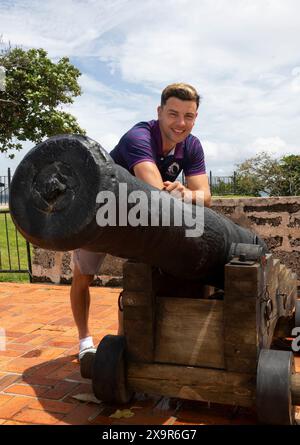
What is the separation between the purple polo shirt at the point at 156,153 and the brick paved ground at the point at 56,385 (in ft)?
4.37

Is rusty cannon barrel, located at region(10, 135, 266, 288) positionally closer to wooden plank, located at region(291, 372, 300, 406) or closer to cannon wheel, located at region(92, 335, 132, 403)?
cannon wheel, located at region(92, 335, 132, 403)

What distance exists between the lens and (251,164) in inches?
928

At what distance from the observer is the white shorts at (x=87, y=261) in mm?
3090

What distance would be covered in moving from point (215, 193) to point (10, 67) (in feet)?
42.3

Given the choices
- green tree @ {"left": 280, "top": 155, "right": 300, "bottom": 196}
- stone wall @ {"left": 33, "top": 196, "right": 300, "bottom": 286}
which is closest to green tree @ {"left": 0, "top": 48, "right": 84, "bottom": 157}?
green tree @ {"left": 280, "top": 155, "right": 300, "bottom": 196}

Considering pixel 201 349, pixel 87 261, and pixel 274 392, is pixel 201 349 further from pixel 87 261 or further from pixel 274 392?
Answer: pixel 87 261

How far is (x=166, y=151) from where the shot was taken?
291 cm

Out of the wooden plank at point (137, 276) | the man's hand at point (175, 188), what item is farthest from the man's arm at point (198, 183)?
the wooden plank at point (137, 276)

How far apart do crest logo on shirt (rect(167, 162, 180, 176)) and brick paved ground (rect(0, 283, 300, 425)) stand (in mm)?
1340

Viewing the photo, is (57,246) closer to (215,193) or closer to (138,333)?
(138,333)

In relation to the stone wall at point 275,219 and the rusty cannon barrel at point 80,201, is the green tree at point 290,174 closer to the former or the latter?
the stone wall at point 275,219

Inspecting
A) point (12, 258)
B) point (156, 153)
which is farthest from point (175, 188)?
point (12, 258)

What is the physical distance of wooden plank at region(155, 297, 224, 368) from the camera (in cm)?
240

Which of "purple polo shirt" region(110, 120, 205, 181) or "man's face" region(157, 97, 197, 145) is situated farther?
"man's face" region(157, 97, 197, 145)
